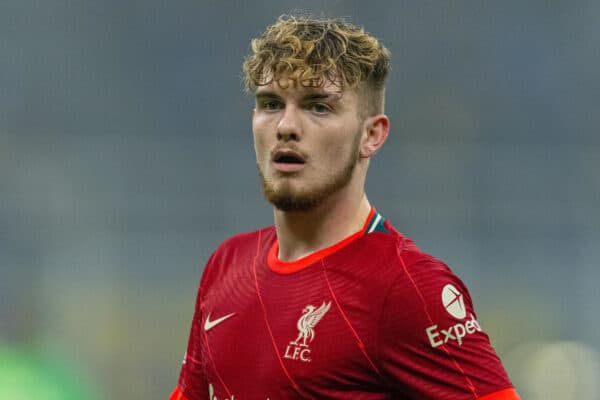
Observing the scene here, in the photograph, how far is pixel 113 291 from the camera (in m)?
7.56

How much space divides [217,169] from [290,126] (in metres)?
5.67

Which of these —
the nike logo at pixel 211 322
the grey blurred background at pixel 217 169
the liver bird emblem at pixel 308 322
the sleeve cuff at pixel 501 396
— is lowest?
the sleeve cuff at pixel 501 396

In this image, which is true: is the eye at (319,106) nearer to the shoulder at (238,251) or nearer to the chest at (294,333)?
the chest at (294,333)

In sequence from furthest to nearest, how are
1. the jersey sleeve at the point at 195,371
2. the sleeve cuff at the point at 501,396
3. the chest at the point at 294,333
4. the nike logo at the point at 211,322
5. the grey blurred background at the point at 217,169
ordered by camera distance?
the grey blurred background at the point at 217,169
the jersey sleeve at the point at 195,371
the nike logo at the point at 211,322
the chest at the point at 294,333
the sleeve cuff at the point at 501,396

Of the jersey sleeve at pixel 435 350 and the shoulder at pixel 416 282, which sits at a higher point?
Answer: the shoulder at pixel 416 282

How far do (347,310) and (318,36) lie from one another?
753 millimetres

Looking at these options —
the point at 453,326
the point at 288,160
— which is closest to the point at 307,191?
the point at 288,160

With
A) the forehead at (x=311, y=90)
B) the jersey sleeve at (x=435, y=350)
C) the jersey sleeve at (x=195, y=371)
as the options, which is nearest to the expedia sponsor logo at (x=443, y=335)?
the jersey sleeve at (x=435, y=350)

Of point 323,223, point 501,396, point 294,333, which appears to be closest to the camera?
point 501,396

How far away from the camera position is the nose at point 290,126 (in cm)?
242

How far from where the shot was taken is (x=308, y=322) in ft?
7.94

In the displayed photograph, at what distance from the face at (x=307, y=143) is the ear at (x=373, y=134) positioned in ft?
0.14

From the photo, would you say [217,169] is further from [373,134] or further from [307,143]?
[307,143]

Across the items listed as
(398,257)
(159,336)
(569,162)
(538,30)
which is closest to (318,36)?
(398,257)
